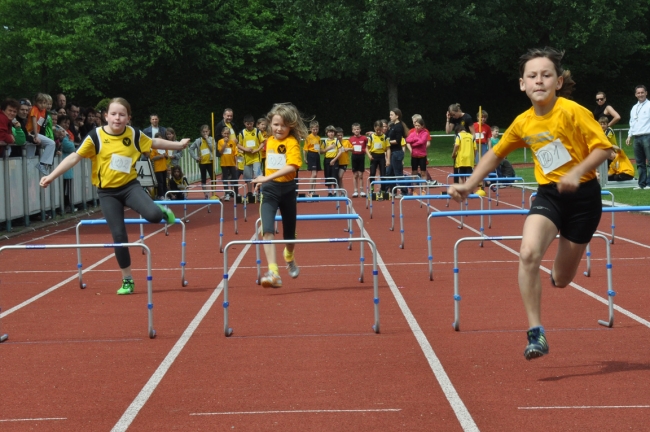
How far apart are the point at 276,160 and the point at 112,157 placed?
154cm

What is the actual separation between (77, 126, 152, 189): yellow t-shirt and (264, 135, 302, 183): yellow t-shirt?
1270 millimetres

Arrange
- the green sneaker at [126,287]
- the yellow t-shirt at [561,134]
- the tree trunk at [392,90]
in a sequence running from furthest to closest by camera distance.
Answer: the tree trunk at [392,90] → the green sneaker at [126,287] → the yellow t-shirt at [561,134]

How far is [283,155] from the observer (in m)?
9.76

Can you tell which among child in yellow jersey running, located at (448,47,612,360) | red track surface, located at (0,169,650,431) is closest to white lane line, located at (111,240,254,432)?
red track surface, located at (0,169,650,431)

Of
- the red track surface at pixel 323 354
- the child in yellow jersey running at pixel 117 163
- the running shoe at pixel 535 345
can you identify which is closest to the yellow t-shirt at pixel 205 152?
the red track surface at pixel 323 354

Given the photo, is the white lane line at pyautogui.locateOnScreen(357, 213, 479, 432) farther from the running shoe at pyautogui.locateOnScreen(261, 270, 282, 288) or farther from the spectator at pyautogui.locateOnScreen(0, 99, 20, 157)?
the spectator at pyautogui.locateOnScreen(0, 99, 20, 157)

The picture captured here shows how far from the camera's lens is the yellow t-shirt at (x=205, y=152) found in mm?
23163

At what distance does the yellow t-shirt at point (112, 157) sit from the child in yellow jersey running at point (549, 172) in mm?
4142

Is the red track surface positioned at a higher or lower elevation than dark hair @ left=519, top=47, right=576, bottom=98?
lower

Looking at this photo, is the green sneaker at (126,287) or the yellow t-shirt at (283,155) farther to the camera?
the green sneaker at (126,287)

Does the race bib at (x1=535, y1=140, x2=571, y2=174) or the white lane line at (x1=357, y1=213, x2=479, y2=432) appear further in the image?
the race bib at (x1=535, y1=140, x2=571, y2=174)

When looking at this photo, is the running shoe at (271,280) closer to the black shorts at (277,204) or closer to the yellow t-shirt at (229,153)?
the black shorts at (277,204)

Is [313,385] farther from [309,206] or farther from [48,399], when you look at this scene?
[309,206]

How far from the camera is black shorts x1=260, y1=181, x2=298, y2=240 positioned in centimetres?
958
